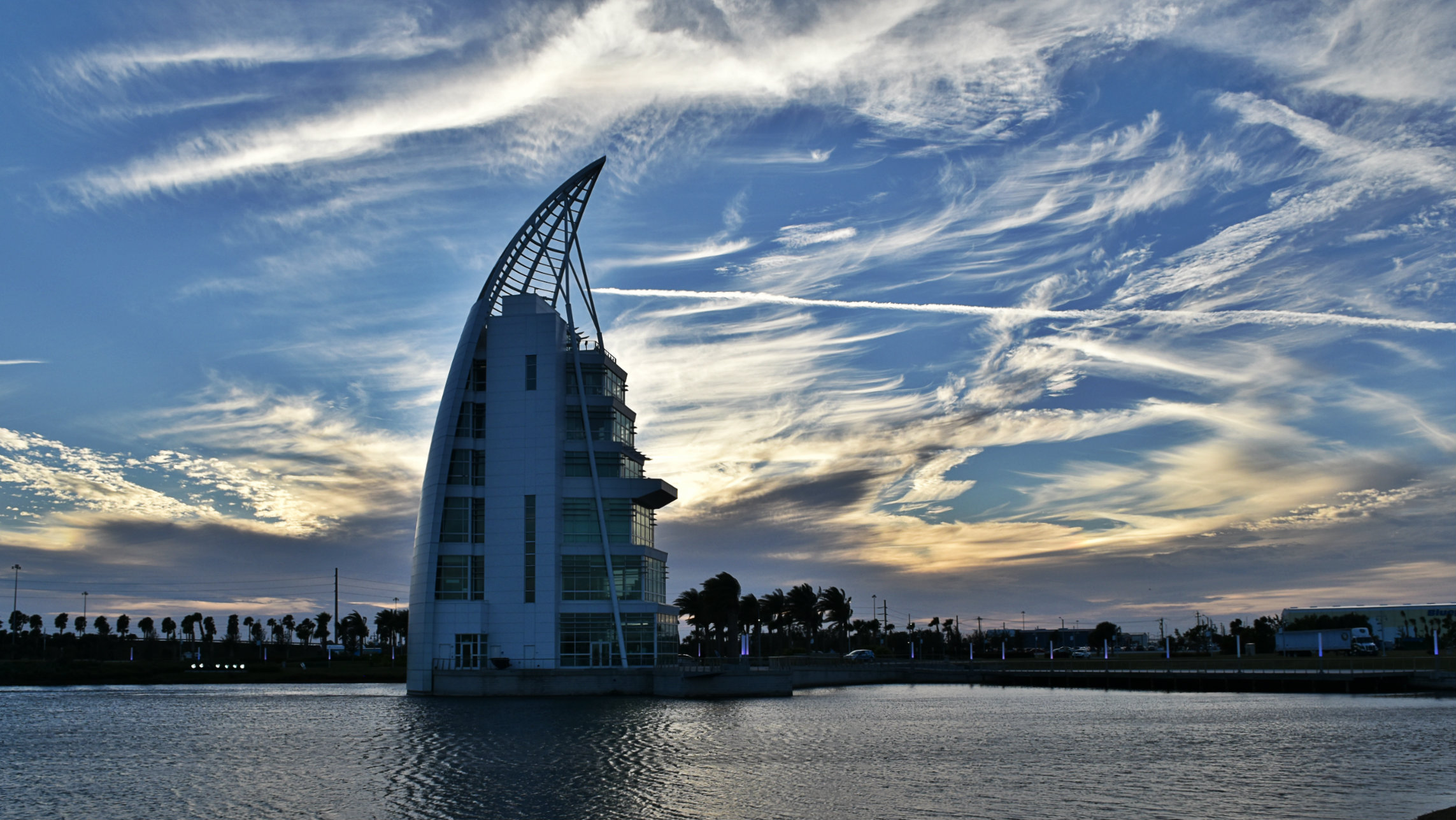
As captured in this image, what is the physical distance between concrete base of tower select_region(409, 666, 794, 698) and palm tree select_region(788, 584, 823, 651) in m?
91.8

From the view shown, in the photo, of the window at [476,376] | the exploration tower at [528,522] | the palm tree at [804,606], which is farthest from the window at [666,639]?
the palm tree at [804,606]

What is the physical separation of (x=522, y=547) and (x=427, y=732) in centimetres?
3203

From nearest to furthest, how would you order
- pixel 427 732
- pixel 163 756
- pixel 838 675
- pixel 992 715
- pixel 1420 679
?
pixel 163 756 < pixel 427 732 < pixel 992 715 < pixel 1420 679 < pixel 838 675

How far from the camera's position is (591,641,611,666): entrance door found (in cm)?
8588

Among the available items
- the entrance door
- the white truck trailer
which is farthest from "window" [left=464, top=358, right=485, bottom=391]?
the white truck trailer

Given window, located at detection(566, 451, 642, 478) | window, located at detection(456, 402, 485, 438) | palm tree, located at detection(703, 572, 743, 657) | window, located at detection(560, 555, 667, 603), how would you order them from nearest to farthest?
window, located at detection(560, 555, 667, 603) → window, located at detection(566, 451, 642, 478) → window, located at detection(456, 402, 485, 438) → palm tree, located at detection(703, 572, 743, 657)

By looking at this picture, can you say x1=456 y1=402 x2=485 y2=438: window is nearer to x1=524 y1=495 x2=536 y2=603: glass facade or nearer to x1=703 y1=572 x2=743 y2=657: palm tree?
x1=524 y1=495 x2=536 y2=603: glass facade

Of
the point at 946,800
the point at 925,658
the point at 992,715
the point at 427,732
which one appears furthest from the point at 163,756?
the point at 925,658

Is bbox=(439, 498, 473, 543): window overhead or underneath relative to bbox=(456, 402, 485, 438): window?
underneath

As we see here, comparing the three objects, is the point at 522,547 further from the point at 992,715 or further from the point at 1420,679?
the point at 1420,679

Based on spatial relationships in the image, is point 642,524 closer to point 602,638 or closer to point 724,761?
point 602,638

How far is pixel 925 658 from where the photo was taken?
197 meters

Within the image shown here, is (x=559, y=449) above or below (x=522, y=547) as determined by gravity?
above

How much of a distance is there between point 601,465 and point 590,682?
17223 millimetres
